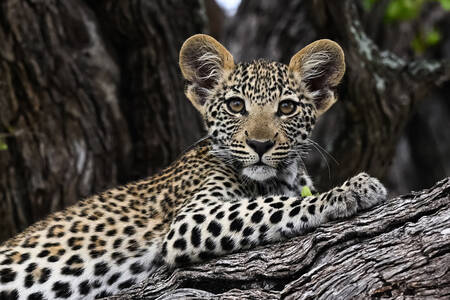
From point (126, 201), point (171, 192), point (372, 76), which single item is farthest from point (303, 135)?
point (372, 76)

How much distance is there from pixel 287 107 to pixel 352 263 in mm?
2468

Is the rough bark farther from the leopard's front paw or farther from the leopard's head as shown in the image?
the leopard's front paw

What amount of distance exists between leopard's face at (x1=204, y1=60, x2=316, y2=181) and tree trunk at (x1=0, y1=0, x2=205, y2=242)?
291 centimetres

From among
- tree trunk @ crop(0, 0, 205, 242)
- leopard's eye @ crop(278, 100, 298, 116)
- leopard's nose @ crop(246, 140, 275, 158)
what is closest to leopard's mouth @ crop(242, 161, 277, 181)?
leopard's nose @ crop(246, 140, 275, 158)

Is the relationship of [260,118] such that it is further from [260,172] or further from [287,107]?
[260,172]

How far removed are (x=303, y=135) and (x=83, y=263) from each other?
2.63 m

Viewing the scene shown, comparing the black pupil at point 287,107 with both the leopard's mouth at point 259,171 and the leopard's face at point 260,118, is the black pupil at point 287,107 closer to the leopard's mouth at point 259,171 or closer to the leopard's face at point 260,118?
the leopard's face at point 260,118

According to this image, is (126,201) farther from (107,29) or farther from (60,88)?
(107,29)

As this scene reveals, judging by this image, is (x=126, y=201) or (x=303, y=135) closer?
(x=303, y=135)

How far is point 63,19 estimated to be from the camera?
10.2 metres

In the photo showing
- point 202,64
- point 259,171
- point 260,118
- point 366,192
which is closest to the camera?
point 366,192

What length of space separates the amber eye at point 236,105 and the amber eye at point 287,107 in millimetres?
Result: 397

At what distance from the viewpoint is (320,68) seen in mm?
8023

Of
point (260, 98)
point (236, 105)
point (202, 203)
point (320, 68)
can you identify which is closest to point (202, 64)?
point (236, 105)
